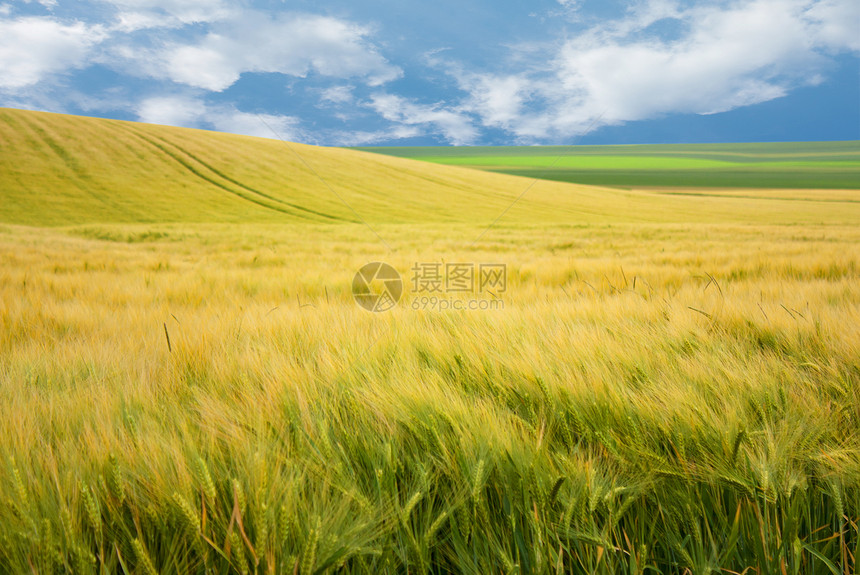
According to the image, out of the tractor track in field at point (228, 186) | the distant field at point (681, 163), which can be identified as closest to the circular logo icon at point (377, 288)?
the tractor track in field at point (228, 186)

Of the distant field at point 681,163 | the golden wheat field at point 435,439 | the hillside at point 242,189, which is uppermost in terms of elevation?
the distant field at point 681,163

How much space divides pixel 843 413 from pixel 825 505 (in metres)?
0.29

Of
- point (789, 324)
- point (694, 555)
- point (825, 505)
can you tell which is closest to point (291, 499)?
point (694, 555)

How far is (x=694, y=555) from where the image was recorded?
2.05ft

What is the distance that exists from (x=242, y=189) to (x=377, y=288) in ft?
75.9

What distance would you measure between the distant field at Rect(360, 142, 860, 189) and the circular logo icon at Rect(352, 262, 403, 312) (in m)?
48.3

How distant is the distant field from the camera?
49.1 metres

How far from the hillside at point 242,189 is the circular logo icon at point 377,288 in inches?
520

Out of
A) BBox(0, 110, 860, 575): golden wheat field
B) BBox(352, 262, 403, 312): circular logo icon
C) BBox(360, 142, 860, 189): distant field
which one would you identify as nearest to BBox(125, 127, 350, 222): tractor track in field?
BBox(352, 262, 403, 312): circular logo icon

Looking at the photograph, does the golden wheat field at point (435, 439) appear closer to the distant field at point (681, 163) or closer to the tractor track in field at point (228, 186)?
the tractor track in field at point (228, 186)

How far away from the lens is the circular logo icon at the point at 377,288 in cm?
241

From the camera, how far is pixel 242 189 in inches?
886

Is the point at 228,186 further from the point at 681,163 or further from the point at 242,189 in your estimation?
the point at 681,163

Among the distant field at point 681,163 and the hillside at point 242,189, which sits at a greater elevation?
the distant field at point 681,163
